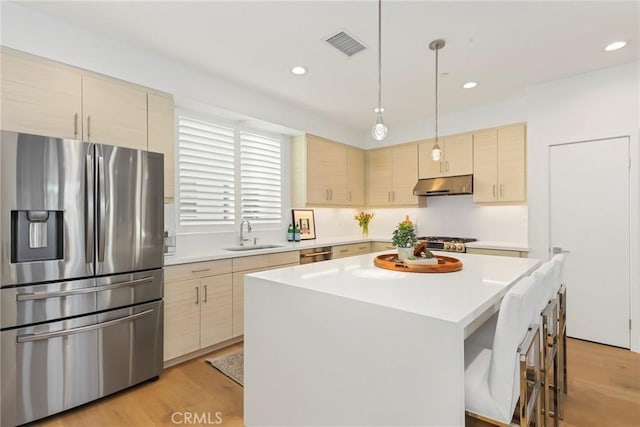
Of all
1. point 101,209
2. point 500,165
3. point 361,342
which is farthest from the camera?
point 500,165

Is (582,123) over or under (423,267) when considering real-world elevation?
over

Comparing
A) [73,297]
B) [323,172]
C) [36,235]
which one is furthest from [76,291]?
[323,172]

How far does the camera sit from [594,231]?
312cm

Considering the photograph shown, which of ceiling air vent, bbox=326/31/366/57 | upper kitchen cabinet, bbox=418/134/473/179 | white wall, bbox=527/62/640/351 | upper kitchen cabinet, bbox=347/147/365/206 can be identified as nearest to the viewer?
ceiling air vent, bbox=326/31/366/57

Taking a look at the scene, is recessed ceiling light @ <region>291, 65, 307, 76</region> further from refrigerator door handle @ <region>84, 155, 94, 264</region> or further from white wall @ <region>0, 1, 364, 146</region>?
refrigerator door handle @ <region>84, 155, 94, 264</region>

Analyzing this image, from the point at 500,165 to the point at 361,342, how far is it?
3507 mm

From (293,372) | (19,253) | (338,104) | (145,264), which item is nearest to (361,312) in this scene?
(293,372)

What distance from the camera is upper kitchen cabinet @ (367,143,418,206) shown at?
464 centimetres

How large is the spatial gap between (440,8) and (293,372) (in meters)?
2.44

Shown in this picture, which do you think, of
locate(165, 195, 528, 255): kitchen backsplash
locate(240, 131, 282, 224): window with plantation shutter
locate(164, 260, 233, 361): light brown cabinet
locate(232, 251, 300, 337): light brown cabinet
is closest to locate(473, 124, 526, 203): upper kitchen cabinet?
locate(165, 195, 528, 255): kitchen backsplash

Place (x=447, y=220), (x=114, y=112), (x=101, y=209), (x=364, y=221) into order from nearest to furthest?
→ (x=101, y=209)
(x=114, y=112)
(x=447, y=220)
(x=364, y=221)

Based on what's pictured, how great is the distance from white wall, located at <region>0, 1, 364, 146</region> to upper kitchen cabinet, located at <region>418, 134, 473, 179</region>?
1927 millimetres

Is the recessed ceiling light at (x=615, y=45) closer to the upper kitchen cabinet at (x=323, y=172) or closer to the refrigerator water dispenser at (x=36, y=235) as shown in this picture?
the upper kitchen cabinet at (x=323, y=172)

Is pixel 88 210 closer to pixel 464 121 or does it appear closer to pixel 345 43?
pixel 345 43
